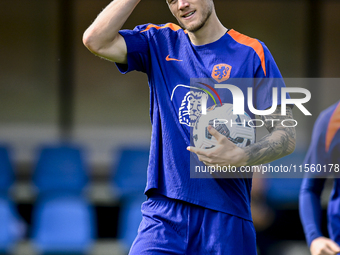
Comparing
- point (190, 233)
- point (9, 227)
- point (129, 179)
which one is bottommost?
point (9, 227)

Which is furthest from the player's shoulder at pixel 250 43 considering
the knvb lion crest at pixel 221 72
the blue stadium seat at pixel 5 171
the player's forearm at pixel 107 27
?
the blue stadium seat at pixel 5 171

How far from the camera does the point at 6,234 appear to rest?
4.22m

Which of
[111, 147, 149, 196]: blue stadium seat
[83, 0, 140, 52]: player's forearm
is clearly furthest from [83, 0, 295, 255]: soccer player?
[111, 147, 149, 196]: blue stadium seat

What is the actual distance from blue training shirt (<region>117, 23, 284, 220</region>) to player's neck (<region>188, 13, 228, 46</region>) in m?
0.03

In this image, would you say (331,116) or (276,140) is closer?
(276,140)

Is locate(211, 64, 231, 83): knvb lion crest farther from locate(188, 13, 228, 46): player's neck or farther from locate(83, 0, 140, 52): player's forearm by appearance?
locate(83, 0, 140, 52): player's forearm

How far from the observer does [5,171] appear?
4.54m

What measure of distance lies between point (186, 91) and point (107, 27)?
1.50ft

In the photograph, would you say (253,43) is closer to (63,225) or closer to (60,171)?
(63,225)

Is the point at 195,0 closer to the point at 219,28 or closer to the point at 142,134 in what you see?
the point at 219,28

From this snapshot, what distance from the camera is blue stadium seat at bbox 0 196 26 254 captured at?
418cm

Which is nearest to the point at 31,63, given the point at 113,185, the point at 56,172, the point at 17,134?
the point at 17,134

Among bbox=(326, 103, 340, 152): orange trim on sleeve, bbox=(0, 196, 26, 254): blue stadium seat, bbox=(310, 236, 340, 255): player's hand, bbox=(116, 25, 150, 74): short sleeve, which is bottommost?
bbox=(0, 196, 26, 254): blue stadium seat

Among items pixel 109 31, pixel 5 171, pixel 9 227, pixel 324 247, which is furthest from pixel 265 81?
pixel 5 171
